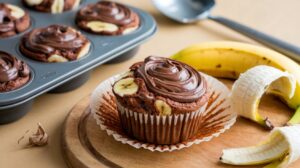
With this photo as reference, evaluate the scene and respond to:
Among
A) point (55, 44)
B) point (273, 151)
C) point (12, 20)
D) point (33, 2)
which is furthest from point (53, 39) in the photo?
point (273, 151)

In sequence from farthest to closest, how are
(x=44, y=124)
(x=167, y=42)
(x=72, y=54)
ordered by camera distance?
(x=167, y=42), (x=72, y=54), (x=44, y=124)

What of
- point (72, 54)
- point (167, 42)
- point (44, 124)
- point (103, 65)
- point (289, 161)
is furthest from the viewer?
point (167, 42)

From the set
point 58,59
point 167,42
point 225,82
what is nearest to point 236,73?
point 225,82

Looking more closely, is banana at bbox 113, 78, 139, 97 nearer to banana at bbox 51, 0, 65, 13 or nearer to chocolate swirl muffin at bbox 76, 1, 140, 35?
chocolate swirl muffin at bbox 76, 1, 140, 35

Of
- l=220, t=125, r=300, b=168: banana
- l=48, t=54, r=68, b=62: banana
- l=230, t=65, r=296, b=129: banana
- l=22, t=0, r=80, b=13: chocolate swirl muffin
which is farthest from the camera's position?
l=22, t=0, r=80, b=13: chocolate swirl muffin

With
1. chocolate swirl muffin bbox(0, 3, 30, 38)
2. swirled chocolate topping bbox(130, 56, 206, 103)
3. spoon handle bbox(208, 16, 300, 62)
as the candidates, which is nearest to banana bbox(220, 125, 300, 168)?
swirled chocolate topping bbox(130, 56, 206, 103)

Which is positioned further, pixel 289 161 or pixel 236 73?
pixel 236 73

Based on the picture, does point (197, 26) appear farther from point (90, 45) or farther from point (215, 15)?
point (90, 45)
